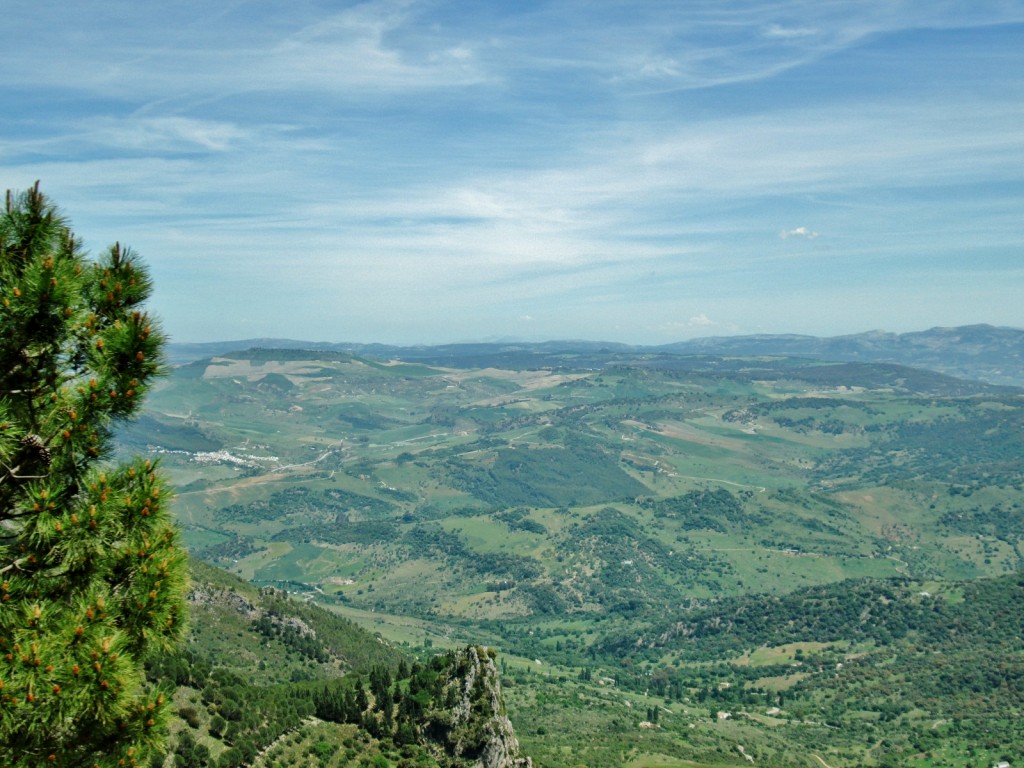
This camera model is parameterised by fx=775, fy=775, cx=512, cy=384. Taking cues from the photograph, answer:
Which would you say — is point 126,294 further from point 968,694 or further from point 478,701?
point 968,694

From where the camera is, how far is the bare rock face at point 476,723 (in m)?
54.5

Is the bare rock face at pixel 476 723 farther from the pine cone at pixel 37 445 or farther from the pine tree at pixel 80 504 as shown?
the pine cone at pixel 37 445

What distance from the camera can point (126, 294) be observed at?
10.5 metres

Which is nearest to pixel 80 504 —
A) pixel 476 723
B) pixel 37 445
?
pixel 37 445

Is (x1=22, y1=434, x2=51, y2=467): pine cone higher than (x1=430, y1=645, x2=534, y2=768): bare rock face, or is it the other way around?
(x1=22, y1=434, x2=51, y2=467): pine cone

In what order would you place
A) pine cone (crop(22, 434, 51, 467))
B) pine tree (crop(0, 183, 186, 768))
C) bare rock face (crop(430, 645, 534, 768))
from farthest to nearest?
bare rock face (crop(430, 645, 534, 768))
pine cone (crop(22, 434, 51, 467))
pine tree (crop(0, 183, 186, 768))

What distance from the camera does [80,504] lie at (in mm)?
9820

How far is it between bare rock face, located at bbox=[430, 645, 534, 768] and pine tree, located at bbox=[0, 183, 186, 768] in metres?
49.2

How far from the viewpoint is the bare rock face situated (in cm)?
5450

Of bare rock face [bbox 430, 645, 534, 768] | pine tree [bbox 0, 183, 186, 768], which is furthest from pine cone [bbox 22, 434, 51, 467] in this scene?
bare rock face [bbox 430, 645, 534, 768]

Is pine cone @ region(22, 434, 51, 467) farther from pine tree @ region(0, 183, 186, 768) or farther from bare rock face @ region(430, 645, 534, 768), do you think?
bare rock face @ region(430, 645, 534, 768)

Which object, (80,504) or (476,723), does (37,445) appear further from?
(476,723)

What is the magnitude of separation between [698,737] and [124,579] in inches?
4414

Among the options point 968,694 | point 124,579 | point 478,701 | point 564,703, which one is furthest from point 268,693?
point 968,694
